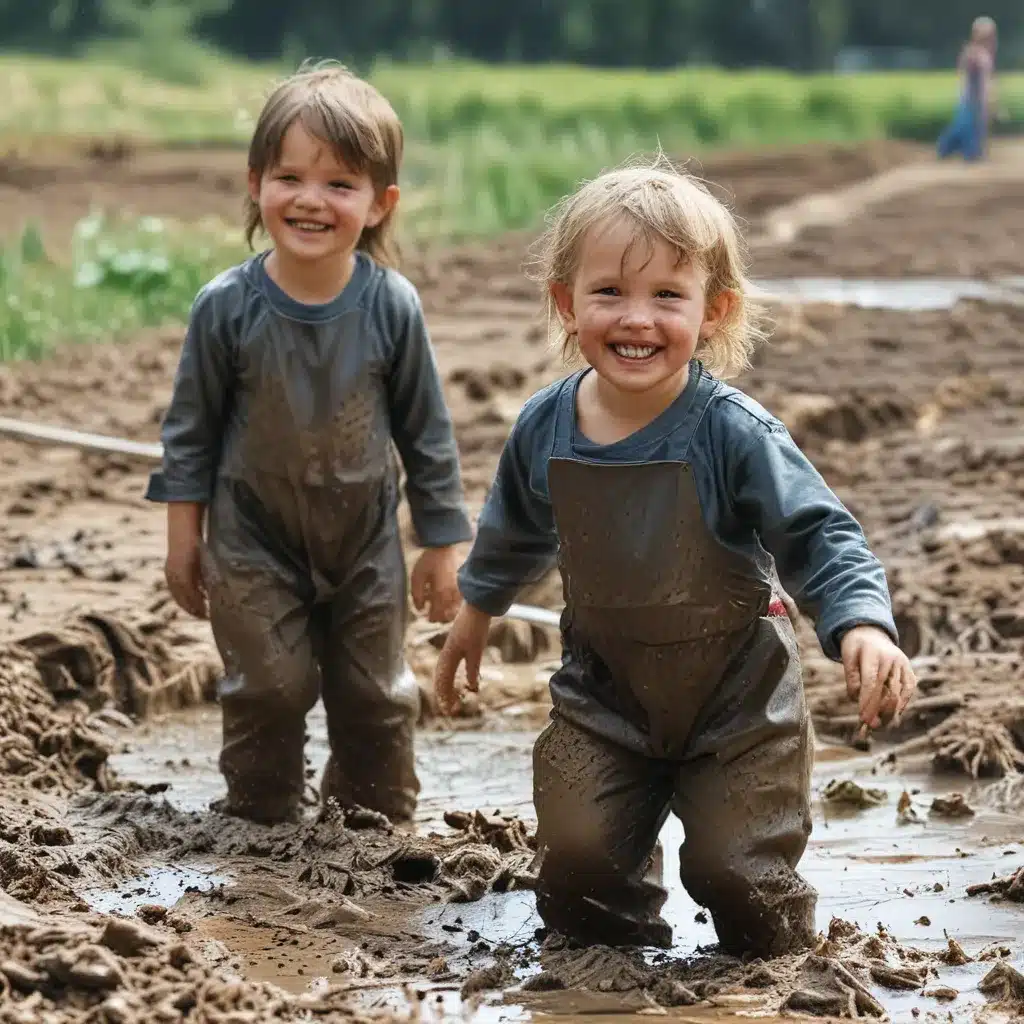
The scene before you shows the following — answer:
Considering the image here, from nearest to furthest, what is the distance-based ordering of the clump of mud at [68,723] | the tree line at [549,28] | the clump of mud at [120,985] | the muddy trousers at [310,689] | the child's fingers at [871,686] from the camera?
the clump of mud at [120,985] → the child's fingers at [871,686] → the clump of mud at [68,723] → the muddy trousers at [310,689] → the tree line at [549,28]

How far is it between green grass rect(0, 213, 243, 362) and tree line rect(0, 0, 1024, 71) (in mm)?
16225

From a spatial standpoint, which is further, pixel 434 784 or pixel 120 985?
pixel 434 784

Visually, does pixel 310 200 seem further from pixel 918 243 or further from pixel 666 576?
pixel 918 243

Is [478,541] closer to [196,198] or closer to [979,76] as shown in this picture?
[196,198]

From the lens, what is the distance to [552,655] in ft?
20.3

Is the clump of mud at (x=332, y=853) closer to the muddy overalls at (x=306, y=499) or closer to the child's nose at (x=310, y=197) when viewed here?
the muddy overalls at (x=306, y=499)

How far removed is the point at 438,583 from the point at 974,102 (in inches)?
915

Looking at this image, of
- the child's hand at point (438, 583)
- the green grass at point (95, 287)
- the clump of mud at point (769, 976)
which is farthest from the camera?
the green grass at point (95, 287)

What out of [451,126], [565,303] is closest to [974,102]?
[451,126]

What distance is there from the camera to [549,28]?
114 feet

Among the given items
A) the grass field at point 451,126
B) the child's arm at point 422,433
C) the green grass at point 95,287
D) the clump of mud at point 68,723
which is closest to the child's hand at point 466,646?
the child's arm at point 422,433

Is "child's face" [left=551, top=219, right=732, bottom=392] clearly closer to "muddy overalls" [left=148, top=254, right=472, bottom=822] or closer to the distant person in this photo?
"muddy overalls" [left=148, top=254, right=472, bottom=822]

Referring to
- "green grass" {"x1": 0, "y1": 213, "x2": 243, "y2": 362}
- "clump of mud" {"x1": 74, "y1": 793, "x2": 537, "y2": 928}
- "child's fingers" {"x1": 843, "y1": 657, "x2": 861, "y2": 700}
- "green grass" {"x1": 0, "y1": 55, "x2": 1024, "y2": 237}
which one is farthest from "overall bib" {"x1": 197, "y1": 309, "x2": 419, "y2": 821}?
"green grass" {"x1": 0, "y1": 55, "x2": 1024, "y2": 237}

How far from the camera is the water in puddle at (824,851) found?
3934 millimetres
